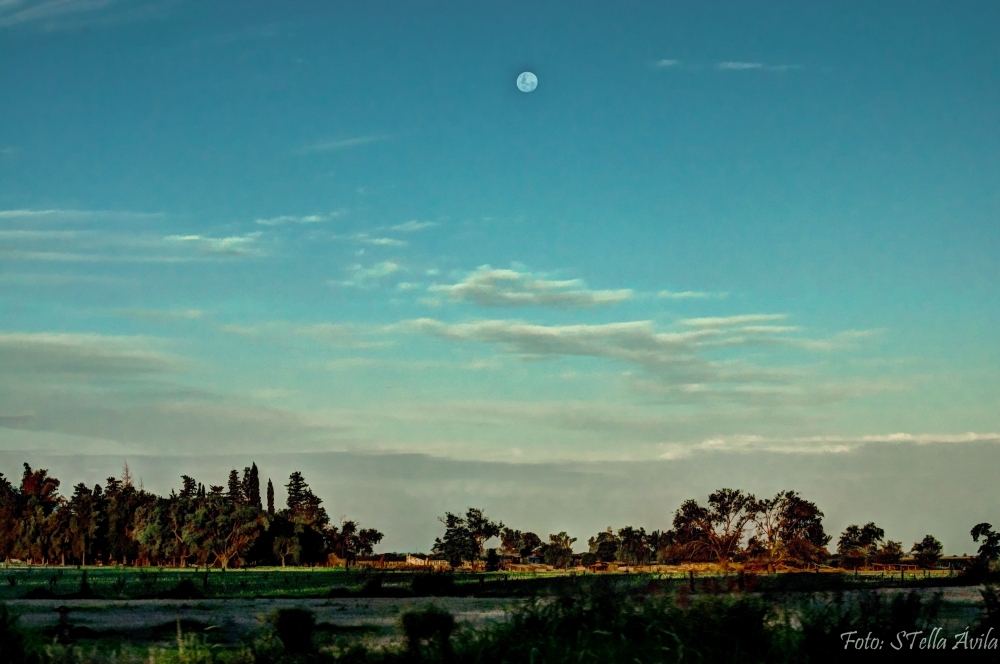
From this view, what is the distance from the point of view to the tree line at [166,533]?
4931 inches

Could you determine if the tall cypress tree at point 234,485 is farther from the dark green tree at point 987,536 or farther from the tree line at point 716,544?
the dark green tree at point 987,536

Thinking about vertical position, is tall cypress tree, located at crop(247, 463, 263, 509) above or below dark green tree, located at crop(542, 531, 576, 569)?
above

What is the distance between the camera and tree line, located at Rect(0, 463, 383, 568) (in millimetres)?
125250

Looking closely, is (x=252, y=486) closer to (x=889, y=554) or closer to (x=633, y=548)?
(x=633, y=548)

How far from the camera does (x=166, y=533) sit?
424 ft

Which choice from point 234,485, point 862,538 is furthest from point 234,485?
point 862,538

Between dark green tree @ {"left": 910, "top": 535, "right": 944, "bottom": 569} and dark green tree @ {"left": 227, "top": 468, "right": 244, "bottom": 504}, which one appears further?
dark green tree @ {"left": 227, "top": 468, "right": 244, "bottom": 504}

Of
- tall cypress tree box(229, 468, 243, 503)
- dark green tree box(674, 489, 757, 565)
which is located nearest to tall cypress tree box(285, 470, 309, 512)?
tall cypress tree box(229, 468, 243, 503)

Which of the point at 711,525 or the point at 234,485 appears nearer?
the point at 711,525

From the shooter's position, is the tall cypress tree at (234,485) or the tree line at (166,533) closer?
the tree line at (166,533)

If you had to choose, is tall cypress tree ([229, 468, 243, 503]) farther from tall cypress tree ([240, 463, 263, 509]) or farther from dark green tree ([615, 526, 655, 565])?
dark green tree ([615, 526, 655, 565])

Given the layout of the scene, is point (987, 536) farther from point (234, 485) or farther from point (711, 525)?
point (234, 485)

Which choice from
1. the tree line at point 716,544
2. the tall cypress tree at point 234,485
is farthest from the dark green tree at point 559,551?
the tall cypress tree at point 234,485

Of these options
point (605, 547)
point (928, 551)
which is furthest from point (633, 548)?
point (928, 551)
